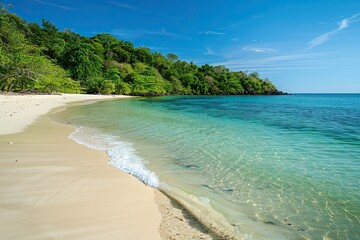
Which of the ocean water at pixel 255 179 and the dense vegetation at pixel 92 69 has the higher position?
the dense vegetation at pixel 92 69

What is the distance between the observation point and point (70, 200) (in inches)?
157

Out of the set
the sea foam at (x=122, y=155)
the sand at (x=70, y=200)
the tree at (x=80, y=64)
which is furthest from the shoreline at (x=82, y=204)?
the tree at (x=80, y=64)

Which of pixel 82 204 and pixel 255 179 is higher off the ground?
pixel 82 204

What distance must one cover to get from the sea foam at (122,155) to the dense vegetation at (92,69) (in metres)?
33.1

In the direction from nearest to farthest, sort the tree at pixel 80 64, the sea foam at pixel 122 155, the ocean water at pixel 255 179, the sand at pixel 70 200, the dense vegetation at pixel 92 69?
the sand at pixel 70 200 < the ocean water at pixel 255 179 < the sea foam at pixel 122 155 < the dense vegetation at pixel 92 69 < the tree at pixel 80 64

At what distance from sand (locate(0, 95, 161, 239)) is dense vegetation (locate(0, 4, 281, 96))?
119 feet

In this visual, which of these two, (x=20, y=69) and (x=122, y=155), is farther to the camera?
(x=20, y=69)

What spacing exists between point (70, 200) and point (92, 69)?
2851 inches

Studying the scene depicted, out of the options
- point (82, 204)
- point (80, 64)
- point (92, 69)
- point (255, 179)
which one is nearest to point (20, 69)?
point (80, 64)

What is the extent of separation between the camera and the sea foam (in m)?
5.47

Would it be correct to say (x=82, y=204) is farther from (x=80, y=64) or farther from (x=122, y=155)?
(x=80, y=64)

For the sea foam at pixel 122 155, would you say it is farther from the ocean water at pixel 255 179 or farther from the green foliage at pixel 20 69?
the green foliage at pixel 20 69

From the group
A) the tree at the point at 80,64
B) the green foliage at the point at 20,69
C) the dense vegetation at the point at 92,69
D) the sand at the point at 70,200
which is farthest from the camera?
the tree at the point at 80,64

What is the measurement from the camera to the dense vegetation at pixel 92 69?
128 ft
